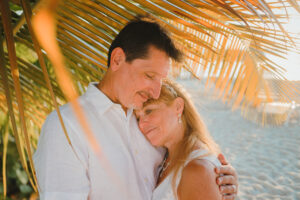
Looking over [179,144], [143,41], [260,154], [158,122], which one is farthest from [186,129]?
[260,154]

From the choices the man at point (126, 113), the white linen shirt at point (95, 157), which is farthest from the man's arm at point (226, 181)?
the white linen shirt at point (95, 157)

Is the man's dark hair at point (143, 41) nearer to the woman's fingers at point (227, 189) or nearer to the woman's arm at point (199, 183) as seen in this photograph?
the woman's arm at point (199, 183)

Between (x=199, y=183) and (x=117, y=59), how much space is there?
0.75m

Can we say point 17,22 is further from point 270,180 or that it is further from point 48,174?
point 270,180

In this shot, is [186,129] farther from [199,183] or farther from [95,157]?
[95,157]

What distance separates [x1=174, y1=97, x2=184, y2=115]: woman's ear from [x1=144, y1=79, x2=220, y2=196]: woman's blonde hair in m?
0.03

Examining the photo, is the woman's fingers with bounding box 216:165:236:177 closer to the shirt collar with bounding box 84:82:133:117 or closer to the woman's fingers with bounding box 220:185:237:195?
the woman's fingers with bounding box 220:185:237:195

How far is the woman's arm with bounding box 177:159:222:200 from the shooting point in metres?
1.25

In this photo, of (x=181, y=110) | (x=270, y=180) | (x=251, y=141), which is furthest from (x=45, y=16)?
(x=251, y=141)

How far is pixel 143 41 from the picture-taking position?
135 cm

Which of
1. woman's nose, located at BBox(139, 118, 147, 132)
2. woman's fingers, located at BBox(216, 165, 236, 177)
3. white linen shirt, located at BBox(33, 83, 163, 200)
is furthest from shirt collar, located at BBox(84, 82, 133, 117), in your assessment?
woman's fingers, located at BBox(216, 165, 236, 177)

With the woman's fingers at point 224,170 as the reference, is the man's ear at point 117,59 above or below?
above

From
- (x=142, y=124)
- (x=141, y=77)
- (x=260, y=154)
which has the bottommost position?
(x=260, y=154)

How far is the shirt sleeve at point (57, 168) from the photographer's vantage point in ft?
3.33
